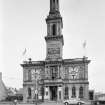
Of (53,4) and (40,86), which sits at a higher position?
(53,4)

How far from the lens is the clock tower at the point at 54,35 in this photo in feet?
176

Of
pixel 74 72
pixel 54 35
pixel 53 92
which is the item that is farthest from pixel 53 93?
pixel 54 35

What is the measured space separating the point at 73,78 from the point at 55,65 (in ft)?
20.4

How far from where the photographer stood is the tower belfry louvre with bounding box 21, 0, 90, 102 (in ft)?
170

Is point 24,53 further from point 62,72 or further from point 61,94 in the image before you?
point 61,94

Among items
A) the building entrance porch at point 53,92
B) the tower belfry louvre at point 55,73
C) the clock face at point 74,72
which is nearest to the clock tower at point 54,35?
the tower belfry louvre at point 55,73

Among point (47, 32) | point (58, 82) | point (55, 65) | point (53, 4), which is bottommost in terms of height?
point (58, 82)

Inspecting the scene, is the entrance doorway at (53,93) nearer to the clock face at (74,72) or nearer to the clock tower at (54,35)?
the clock face at (74,72)

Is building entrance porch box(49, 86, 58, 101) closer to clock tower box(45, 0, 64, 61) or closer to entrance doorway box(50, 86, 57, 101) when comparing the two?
entrance doorway box(50, 86, 57, 101)

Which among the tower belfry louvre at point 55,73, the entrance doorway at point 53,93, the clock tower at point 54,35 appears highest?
the clock tower at point 54,35

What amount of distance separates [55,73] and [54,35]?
1096 cm

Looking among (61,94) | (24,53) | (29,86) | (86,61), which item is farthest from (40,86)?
(86,61)

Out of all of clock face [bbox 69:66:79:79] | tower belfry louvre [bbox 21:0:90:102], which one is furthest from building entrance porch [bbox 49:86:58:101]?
Result: clock face [bbox 69:66:79:79]

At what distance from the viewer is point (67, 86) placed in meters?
53.1
